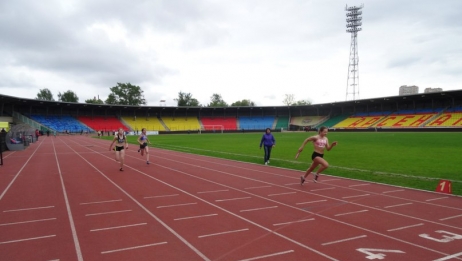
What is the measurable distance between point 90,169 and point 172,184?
5735 millimetres

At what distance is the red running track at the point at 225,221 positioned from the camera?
4977mm

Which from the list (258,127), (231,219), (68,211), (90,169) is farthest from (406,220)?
(258,127)

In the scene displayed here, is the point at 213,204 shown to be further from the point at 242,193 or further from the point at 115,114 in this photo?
the point at 115,114

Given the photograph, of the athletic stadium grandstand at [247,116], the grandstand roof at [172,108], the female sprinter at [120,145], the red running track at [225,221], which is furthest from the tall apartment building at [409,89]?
the red running track at [225,221]

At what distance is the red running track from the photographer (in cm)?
498

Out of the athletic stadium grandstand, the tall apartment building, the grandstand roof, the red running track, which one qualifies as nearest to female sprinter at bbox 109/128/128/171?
the red running track

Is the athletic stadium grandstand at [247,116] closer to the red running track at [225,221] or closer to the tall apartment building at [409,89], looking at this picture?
the tall apartment building at [409,89]

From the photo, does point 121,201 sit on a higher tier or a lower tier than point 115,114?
lower

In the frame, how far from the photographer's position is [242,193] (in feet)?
30.0

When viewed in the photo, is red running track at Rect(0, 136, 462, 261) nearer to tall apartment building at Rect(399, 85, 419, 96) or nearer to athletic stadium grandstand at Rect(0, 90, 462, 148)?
athletic stadium grandstand at Rect(0, 90, 462, 148)

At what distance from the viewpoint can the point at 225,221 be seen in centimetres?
651

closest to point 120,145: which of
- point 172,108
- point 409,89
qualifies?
point 172,108

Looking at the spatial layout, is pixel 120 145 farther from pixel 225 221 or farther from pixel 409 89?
pixel 409 89

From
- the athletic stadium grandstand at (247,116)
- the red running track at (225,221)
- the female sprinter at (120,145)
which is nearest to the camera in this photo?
the red running track at (225,221)
